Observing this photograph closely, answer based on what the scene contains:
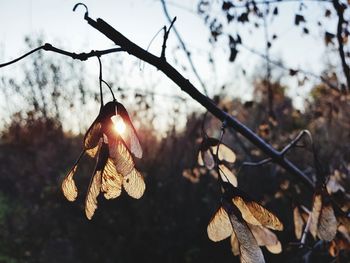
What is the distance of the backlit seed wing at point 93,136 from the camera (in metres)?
0.77

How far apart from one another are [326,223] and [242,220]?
1.44ft

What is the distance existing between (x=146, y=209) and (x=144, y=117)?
327cm

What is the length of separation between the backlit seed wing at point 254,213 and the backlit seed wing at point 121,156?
0.81 feet

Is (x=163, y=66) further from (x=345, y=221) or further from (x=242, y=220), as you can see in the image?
(x=345, y=221)

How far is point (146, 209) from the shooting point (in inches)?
262

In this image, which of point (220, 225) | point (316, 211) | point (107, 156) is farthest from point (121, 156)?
point (316, 211)

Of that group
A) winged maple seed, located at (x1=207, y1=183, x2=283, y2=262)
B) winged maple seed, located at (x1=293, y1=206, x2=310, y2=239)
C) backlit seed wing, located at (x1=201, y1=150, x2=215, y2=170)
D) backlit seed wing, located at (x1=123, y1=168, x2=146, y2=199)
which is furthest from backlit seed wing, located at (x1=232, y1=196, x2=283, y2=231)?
winged maple seed, located at (x1=293, y1=206, x2=310, y2=239)

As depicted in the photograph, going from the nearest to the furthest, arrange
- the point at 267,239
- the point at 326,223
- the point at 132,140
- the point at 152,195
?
the point at 132,140 → the point at 326,223 → the point at 267,239 → the point at 152,195

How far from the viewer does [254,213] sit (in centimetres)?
Result: 76

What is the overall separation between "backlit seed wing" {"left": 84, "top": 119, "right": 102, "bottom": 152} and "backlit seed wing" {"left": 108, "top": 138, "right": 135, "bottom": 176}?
3 centimetres

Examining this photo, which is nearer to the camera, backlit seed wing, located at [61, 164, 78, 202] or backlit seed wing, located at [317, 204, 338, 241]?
backlit seed wing, located at [61, 164, 78, 202]

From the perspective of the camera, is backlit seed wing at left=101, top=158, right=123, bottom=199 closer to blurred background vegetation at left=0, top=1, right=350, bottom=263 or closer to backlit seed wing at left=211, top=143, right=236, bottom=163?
backlit seed wing at left=211, top=143, right=236, bottom=163

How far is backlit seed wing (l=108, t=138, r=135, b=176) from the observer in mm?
755

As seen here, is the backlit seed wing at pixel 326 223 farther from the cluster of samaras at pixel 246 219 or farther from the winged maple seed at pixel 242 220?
the winged maple seed at pixel 242 220
